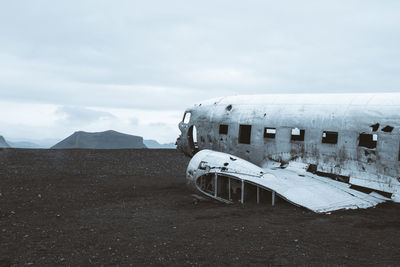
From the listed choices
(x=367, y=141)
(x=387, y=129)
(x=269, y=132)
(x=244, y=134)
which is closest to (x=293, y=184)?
(x=367, y=141)

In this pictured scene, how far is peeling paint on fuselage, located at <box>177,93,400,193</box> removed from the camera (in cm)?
1309

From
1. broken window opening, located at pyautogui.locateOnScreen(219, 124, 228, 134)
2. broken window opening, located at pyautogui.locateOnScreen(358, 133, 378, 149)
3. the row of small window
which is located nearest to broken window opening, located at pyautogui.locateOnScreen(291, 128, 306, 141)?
the row of small window

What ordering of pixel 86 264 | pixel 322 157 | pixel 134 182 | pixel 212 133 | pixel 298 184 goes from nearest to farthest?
pixel 86 264
pixel 298 184
pixel 322 157
pixel 212 133
pixel 134 182

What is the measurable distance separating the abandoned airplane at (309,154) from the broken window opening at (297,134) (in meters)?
0.05

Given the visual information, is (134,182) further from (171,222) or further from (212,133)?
(171,222)

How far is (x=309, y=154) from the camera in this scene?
49.0 ft

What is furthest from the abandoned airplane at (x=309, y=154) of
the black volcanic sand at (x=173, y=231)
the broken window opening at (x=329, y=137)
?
the black volcanic sand at (x=173, y=231)

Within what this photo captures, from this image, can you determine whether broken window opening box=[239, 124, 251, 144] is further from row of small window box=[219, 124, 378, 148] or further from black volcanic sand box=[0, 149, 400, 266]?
black volcanic sand box=[0, 149, 400, 266]

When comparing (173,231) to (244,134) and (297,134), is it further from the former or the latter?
(244,134)

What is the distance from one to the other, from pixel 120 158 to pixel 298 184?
22.5m

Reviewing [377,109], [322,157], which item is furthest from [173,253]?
[377,109]

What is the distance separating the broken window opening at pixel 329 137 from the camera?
1431cm

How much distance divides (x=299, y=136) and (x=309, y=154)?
921 mm

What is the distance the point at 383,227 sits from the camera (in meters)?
10.7
